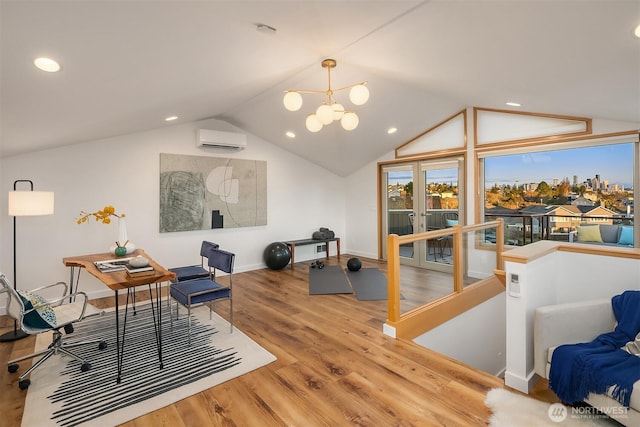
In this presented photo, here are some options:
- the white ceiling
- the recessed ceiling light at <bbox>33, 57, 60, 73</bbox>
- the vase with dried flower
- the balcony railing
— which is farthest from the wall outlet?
the vase with dried flower

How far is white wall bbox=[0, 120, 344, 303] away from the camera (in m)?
→ 4.08

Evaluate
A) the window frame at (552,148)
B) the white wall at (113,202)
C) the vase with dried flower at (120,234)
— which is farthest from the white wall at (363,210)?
the vase with dried flower at (120,234)

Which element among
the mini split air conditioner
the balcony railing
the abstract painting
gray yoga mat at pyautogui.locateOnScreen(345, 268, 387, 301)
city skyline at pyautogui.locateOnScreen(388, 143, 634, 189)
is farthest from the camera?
the mini split air conditioner

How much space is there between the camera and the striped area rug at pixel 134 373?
215cm

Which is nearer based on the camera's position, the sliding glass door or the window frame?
the window frame

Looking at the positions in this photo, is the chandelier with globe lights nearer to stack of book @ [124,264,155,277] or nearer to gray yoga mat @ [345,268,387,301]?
stack of book @ [124,264,155,277]

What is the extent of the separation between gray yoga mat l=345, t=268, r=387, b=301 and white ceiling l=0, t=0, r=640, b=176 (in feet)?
9.38

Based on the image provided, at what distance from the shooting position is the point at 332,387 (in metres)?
2.38

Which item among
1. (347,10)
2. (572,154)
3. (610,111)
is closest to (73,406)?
(347,10)

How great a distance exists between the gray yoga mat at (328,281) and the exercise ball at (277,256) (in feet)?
1.80

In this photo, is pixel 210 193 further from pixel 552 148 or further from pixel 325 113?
pixel 552 148

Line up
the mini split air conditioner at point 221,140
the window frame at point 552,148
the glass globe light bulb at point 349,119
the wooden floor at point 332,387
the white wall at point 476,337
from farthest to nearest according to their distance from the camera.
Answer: the mini split air conditioner at point 221,140
the window frame at point 552,148
the white wall at point 476,337
the glass globe light bulb at point 349,119
the wooden floor at point 332,387

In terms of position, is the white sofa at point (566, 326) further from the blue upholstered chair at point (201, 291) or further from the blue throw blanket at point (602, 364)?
the blue upholstered chair at point (201, 291)

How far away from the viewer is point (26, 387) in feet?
7.89
